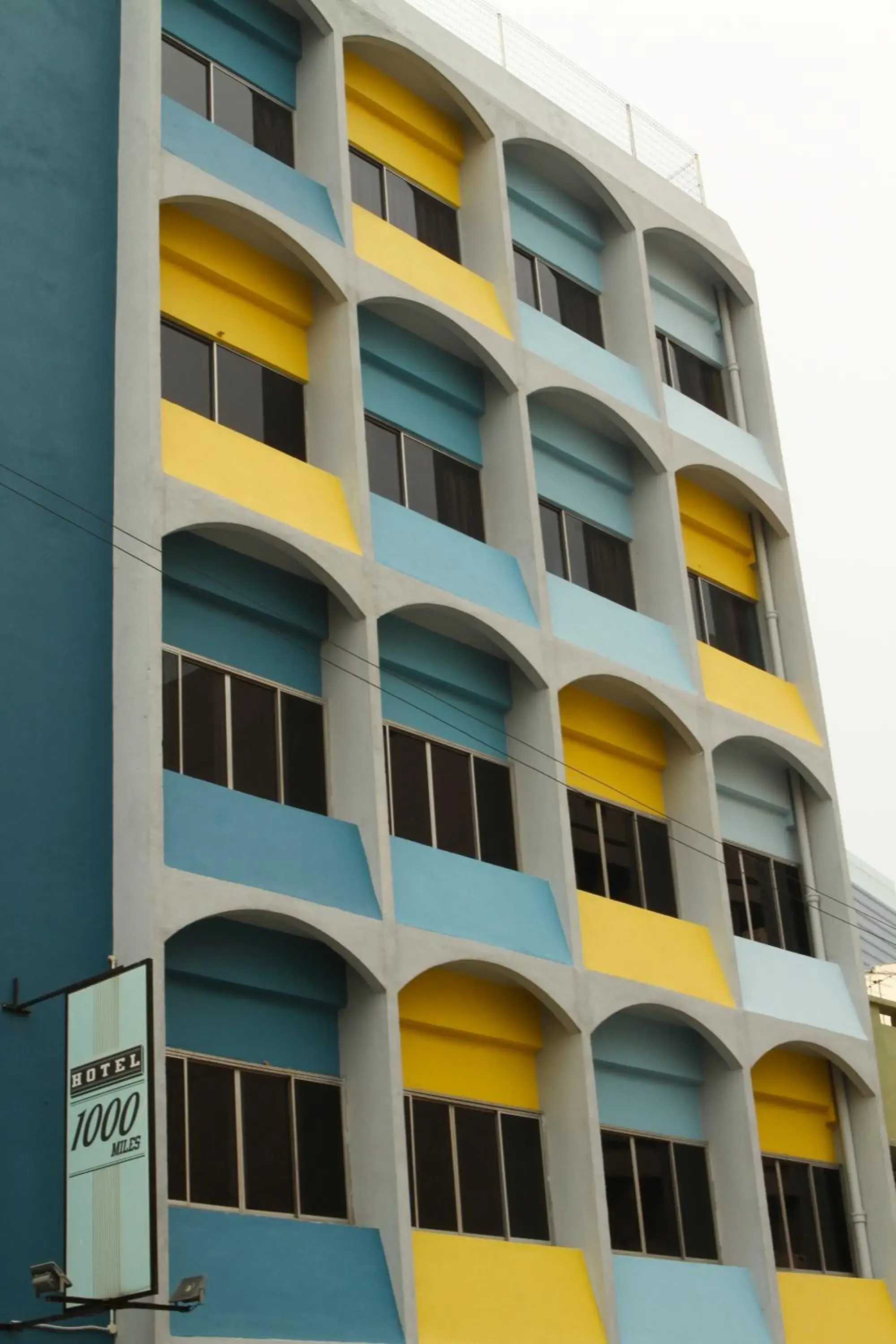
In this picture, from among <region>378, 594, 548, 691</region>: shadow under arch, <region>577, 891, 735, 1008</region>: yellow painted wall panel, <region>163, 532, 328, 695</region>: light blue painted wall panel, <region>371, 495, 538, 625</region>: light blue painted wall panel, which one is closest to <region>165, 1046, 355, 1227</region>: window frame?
<region>577, 891, 735, 1008</region>: yellow painted wall panel

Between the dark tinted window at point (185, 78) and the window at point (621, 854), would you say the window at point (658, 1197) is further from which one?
the dark tinted window at point (185, 78)

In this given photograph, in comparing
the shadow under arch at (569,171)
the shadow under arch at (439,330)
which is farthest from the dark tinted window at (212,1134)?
the shadow under arch at (569,171)

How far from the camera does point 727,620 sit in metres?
28.3

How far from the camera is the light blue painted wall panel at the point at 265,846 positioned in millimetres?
18172

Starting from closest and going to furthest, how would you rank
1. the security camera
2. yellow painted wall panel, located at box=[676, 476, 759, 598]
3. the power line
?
1. the security camera
2. the power line
3. yellow painted wall panel, located at box=[676, 476, 759, 598]

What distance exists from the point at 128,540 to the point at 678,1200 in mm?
10706

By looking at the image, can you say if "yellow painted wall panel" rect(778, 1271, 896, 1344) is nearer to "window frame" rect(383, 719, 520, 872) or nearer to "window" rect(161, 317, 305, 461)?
"window frame" rect(383, 719, 520, 872)

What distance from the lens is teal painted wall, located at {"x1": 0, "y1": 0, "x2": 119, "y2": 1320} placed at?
1620 centimetres

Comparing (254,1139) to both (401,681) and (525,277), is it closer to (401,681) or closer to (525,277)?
(401,681)

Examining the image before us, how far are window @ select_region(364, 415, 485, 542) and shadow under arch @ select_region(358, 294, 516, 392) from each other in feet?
4.49

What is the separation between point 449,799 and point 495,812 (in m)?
0.79

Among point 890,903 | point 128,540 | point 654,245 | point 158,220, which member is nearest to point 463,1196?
point 128,540

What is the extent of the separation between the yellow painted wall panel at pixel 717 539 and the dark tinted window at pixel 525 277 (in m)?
3.63

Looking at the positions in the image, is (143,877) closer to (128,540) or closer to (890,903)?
(128,540)
